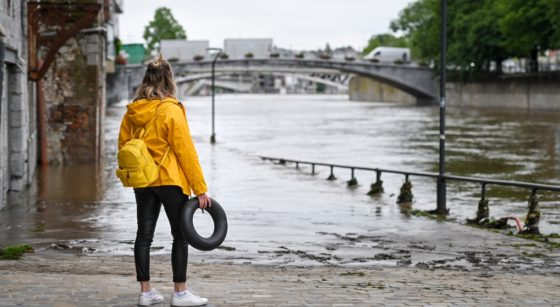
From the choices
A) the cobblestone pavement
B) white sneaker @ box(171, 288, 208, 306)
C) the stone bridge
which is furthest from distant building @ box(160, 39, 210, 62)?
white sneaker @ box(171, 288, 208, 306)

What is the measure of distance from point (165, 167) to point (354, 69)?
11135 cm

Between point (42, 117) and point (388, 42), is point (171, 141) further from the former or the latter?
point (388, 42)

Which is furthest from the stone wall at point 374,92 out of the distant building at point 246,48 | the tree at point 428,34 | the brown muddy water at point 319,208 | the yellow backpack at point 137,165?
the yellow backpack at point 137,165

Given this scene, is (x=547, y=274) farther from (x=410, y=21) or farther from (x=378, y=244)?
(x=410, y=21)

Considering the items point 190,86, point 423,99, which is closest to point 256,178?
point 423,99

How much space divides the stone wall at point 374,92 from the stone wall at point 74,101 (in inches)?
3881

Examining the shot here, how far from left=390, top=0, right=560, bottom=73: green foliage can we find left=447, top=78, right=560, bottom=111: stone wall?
6.97 ft

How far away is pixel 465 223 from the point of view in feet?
60.0

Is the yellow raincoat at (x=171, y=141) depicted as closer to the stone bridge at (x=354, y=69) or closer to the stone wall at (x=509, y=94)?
the stone wall at (x=509, y=94)

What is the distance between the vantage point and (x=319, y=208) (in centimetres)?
2014

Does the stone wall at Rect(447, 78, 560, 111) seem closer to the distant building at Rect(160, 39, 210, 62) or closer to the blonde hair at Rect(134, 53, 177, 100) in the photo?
the distant building at Rect(160, 39, 210, 62)

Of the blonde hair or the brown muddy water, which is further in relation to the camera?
the brown muddy water

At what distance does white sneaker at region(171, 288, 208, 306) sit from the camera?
25.3 ft

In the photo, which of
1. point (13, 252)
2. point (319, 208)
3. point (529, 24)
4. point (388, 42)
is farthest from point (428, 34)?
point (13, 252)
